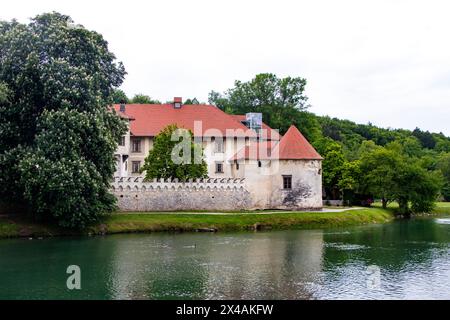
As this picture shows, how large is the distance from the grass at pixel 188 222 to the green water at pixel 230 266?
248 cm

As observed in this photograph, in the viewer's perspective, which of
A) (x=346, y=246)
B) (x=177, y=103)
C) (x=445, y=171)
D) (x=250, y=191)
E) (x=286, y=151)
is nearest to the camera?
(x=346, y=246)

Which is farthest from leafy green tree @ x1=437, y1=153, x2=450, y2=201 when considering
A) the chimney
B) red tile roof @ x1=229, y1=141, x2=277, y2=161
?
the chimney

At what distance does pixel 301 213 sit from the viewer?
158ft

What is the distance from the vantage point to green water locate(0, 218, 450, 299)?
68.4ft

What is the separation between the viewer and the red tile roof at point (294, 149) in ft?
170

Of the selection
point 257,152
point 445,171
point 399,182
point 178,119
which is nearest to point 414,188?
point 399,182

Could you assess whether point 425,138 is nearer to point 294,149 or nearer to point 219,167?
point 219,167

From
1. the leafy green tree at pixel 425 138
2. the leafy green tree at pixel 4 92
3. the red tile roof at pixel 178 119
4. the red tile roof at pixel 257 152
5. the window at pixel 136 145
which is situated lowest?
the red tile roof at pixel 257 152

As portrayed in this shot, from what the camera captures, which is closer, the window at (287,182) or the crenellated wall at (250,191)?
the crenellated wall at (250,191)

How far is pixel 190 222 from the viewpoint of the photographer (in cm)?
4312

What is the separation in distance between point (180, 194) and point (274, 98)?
30195 millimetres

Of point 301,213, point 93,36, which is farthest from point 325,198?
point 93,36

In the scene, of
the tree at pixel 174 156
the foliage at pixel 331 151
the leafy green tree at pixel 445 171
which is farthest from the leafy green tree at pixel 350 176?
the leafy green tree at pixel 445 171

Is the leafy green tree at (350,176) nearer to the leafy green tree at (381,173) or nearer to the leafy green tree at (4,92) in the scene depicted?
the leafy green tree at (381,173)
